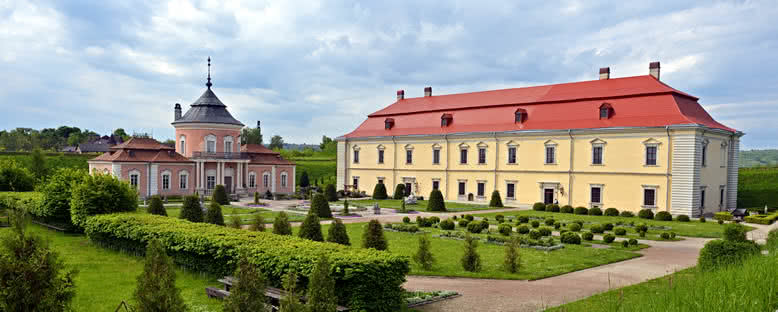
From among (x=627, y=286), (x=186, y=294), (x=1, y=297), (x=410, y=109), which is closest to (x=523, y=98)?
(x=410, y=109)

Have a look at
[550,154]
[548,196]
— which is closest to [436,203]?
[548,196]

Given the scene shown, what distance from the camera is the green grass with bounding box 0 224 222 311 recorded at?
32.9 feet

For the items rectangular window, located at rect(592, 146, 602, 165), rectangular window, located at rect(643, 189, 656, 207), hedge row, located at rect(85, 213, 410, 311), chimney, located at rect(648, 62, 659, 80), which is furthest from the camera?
chimney, located at rect(648, 62, 659, 80)

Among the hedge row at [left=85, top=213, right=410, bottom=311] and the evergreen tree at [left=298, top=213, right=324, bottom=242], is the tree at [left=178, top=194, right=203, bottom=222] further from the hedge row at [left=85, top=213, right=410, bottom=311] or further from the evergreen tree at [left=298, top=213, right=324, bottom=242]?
the evergreen tree at [left=298, top=213, right=324, bottom=242]

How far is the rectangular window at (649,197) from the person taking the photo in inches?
1298

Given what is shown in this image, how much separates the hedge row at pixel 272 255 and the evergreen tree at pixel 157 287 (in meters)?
0.94

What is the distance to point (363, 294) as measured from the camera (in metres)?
9.01

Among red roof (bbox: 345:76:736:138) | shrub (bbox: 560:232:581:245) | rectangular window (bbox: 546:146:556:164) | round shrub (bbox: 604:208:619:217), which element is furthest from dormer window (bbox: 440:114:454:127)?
shrub (bbox: 560:232:581:245)

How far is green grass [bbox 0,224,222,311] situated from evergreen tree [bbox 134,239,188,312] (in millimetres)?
1801

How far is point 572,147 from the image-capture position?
120ft

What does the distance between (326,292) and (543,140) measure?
3358 cm

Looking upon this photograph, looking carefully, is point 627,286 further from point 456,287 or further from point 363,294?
point 363,294

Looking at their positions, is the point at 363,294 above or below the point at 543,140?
below

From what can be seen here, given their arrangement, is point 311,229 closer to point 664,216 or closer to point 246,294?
point 246,294
